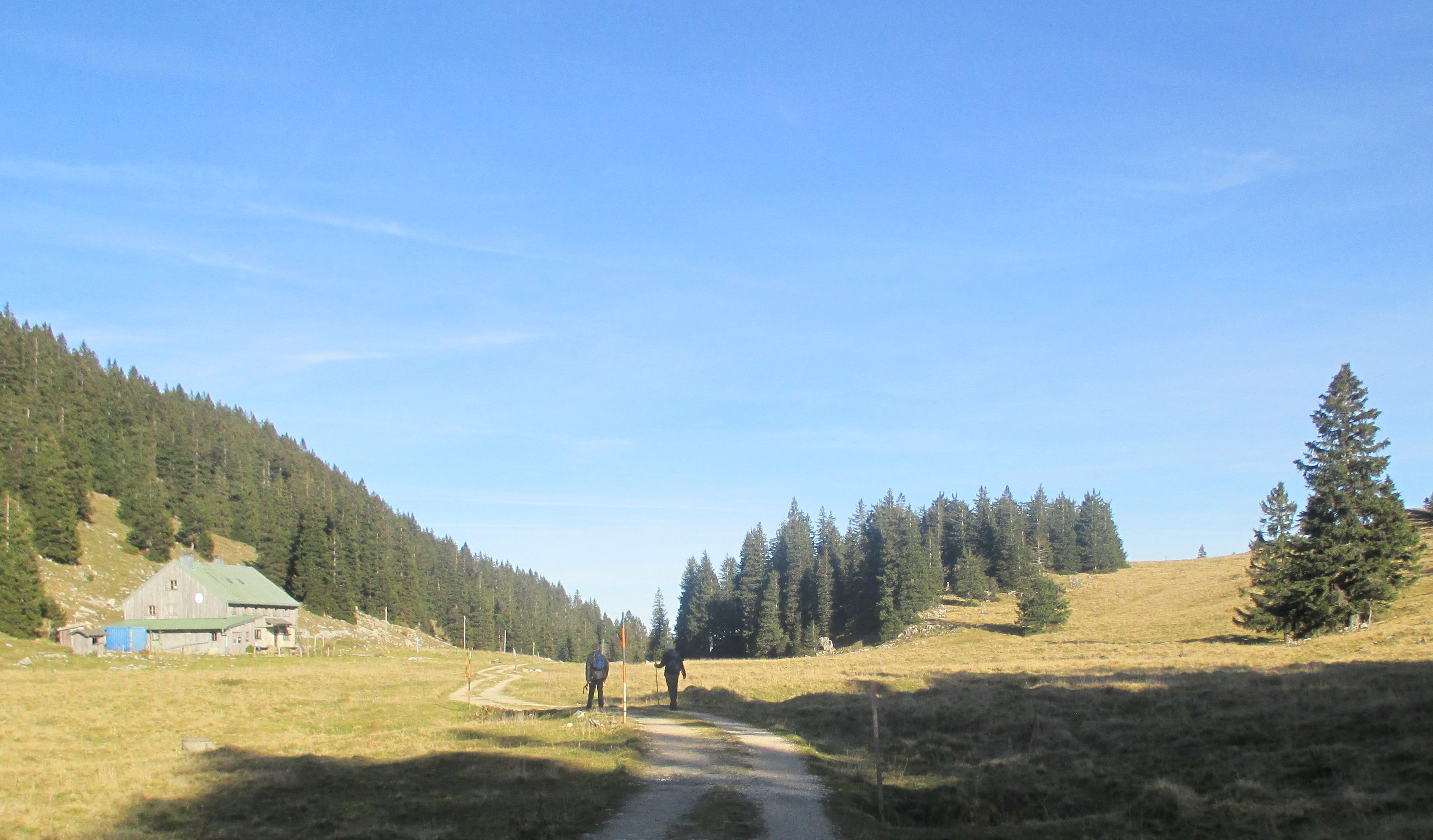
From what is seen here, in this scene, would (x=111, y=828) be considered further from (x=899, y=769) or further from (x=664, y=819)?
(x=899, y=769)

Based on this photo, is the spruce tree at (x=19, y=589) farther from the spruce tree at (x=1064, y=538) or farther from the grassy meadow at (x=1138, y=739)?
the spruce tree at (x=1064, y=538)

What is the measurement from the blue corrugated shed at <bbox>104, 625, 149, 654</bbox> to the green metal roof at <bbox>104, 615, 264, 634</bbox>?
3.09 metres

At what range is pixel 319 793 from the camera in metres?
16.2

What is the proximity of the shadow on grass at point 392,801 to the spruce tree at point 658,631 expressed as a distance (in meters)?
106

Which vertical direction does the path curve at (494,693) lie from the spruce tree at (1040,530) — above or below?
below

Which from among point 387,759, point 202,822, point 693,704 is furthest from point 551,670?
point 202,822

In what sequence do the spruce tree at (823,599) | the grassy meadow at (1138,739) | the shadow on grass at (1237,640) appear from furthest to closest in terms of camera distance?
the spruce tree at (823,599) < the shadow on grass at (1237,640) < the grassy meadow at (1138,739)

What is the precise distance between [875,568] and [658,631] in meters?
52.5

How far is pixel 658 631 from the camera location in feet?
486

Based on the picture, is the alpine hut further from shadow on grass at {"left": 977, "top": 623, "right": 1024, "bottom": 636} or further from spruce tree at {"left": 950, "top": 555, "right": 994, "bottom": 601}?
spruce tree at {"left": 950, "top": 555, "right": 994, "bottom": 601}

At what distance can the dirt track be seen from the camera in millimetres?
11438

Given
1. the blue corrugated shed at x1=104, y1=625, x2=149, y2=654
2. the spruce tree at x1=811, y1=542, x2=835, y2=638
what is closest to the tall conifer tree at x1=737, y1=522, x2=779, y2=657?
the spruce tree at x1=811, y1=542, x2=835, y2=638

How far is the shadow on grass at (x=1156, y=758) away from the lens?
1186cm

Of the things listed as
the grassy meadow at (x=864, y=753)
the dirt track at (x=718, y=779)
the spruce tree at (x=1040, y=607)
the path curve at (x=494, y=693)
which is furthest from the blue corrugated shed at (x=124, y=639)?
the spruce tree at (x=1040, y=607)
